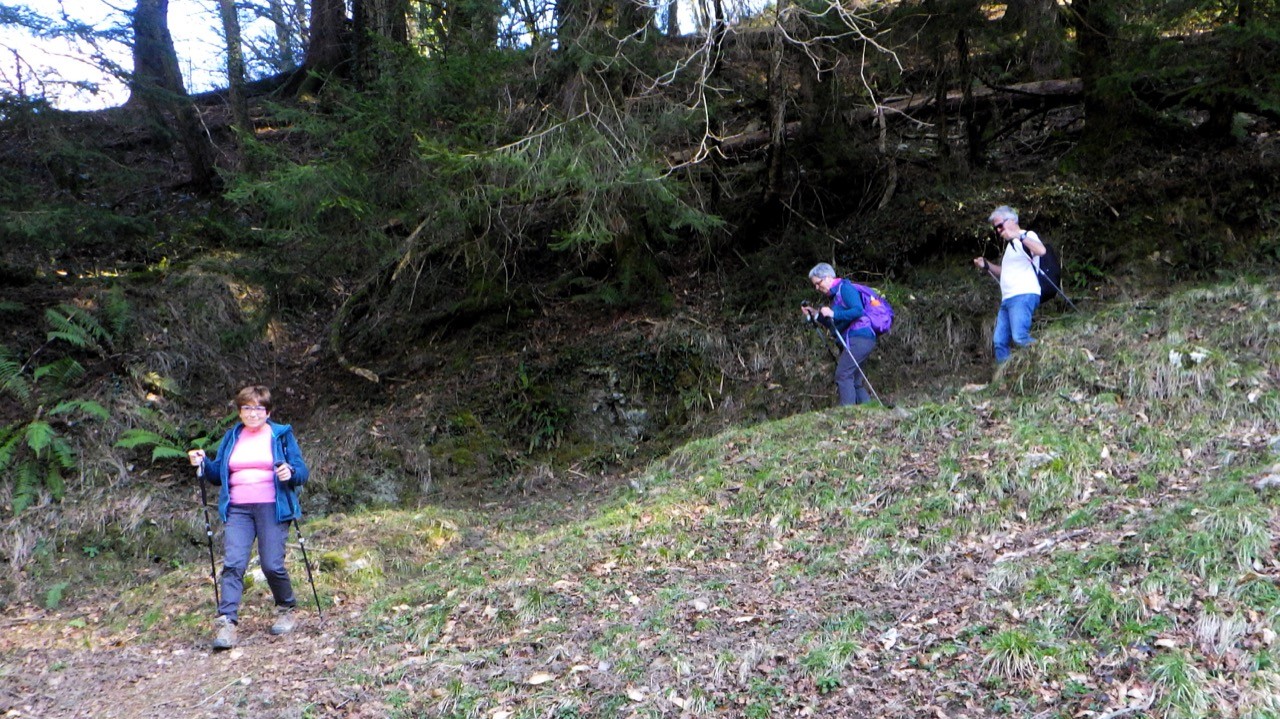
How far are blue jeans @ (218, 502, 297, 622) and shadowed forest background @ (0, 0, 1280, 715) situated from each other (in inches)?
115

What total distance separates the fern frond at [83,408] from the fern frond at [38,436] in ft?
1.63

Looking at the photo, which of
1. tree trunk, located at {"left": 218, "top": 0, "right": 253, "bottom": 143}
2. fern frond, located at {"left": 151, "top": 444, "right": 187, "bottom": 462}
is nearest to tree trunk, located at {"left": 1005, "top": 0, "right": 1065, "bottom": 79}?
fern frond, located at {"left": 151, "top": 444, "right": 187, "bottom": 462}

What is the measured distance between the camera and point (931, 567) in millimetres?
5918

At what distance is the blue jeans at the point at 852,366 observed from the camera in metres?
9.23

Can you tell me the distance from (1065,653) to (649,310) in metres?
8.59

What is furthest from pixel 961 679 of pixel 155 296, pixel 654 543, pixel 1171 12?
pixel 155 296

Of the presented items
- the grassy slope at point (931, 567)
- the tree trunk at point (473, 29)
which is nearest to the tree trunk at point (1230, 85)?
the grassy slope at point (931, 567)

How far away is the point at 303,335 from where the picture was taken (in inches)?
547

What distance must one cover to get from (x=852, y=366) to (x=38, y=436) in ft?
29.5

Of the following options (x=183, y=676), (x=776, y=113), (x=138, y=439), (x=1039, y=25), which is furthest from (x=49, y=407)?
(x=1039, y=25)

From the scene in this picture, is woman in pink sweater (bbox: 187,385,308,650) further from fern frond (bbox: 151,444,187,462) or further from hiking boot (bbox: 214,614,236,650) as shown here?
fern frond (bbox: 151,444,187,462)

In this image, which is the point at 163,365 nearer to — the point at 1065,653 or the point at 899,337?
the point at 899,337

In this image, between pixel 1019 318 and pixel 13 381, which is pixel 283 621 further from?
pixel 1019 318

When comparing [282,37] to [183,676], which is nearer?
[183,676]
